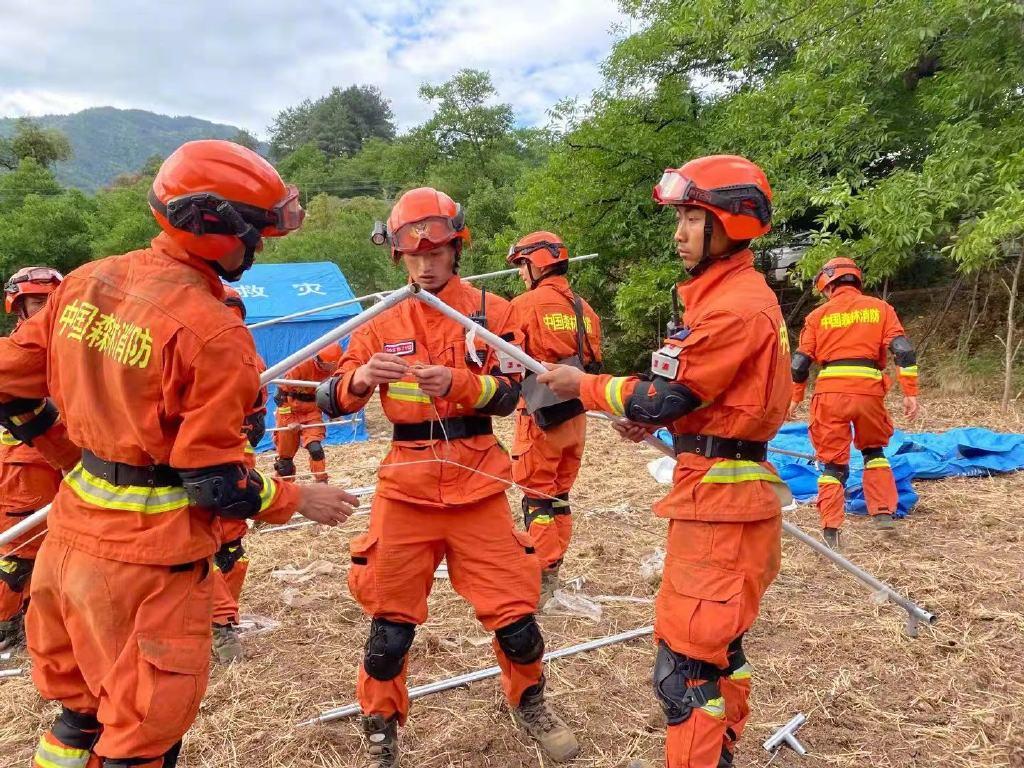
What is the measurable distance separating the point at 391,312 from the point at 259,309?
9727 millimetres

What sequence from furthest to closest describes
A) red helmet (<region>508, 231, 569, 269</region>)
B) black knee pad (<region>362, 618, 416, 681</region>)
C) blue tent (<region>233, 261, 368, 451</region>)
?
blue tent (<region>233, 261, 368, 451</region>) → red helmet (<region>508, 231, 569, 269</region>) → black knee pad (<region>362, 618, 416, 681</region>)

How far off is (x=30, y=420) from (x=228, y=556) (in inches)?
66.0

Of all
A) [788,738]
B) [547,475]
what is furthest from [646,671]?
[547,475]

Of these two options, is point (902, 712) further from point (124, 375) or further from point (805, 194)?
point (805, 194)

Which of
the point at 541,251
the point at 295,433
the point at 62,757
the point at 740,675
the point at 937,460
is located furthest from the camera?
the point at 295,433

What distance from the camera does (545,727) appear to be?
3451 mm

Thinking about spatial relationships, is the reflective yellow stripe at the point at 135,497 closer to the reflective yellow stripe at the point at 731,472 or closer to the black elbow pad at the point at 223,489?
the black elbow pad at the point at 223,489

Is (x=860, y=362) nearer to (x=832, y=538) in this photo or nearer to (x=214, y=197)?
(x=832, y=538)

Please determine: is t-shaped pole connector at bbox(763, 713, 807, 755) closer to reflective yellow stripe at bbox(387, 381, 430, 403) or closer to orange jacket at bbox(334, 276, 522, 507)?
orange jacket at bbox(334, 276, 522, 507)

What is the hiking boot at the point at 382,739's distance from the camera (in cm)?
320

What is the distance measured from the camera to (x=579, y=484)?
8578mm

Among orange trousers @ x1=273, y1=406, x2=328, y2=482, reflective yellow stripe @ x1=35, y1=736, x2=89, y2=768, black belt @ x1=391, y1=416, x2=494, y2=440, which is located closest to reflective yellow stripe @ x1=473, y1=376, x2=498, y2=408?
black belt @ x1=391, y1=416, x2=494, y2=440

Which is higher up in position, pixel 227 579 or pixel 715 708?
pixel 715 708

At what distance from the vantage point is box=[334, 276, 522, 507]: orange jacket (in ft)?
10.4
